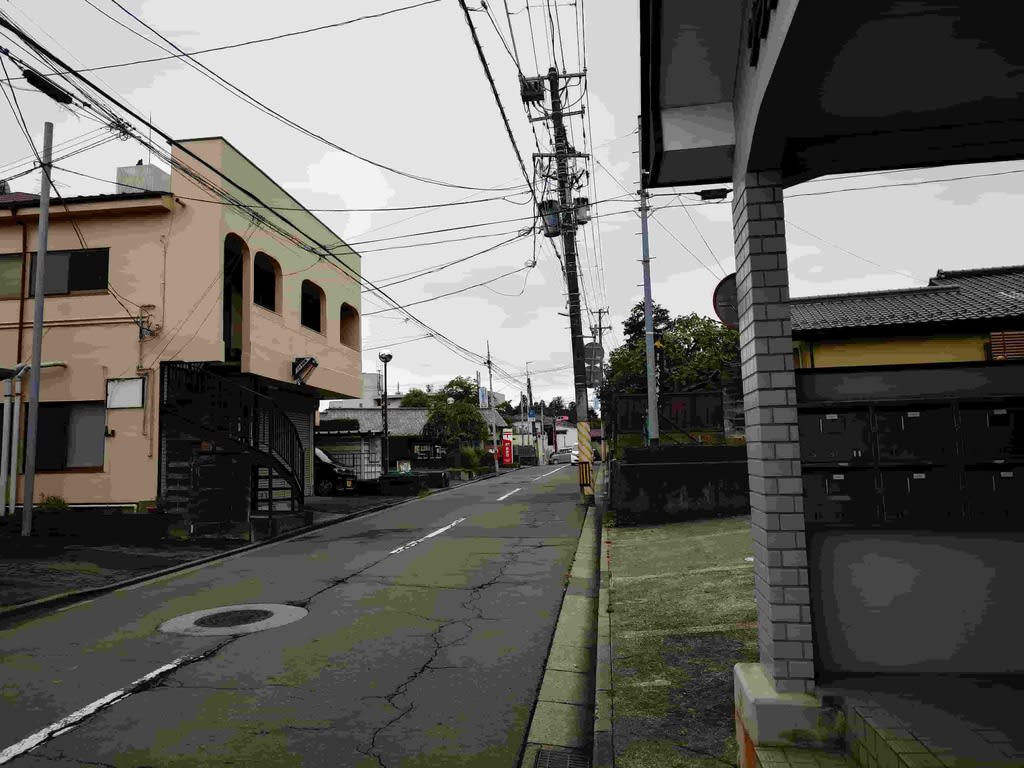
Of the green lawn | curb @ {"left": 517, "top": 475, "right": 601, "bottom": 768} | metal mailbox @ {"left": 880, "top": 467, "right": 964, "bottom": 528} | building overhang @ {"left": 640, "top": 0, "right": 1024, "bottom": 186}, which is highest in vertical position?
building overhang @ {"left": 640, "top": 0, "right": 1024, "bottom": 186}

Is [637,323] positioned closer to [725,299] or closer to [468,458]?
[468,458]

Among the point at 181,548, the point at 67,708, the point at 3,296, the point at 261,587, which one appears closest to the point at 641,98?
the point at 67,708

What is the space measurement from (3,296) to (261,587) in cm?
1146

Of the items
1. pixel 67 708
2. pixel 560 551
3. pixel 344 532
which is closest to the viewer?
pixel 67 708

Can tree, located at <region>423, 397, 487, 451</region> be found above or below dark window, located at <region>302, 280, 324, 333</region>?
below

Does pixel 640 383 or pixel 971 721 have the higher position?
pixel 640 383

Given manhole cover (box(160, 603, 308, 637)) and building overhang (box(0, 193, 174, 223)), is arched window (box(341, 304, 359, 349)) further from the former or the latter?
manhole cover (box(160, 603, 308, 637))

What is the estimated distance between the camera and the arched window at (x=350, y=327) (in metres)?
24.7

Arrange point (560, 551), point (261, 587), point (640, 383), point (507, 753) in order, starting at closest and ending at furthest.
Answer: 1. point (507, 753)
2. point (261, 587)
3. point (560, 551)
4. point (640, 383)

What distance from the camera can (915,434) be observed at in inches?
145

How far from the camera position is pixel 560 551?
38.9 ft

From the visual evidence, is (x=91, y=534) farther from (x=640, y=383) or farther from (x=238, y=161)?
(x=640, y=383)

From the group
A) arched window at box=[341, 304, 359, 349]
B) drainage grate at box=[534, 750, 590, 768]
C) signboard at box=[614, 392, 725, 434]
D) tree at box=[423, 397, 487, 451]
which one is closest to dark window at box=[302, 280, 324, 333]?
arched window at box=[341, 304, 359, 349]

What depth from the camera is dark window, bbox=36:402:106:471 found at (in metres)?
15.1
